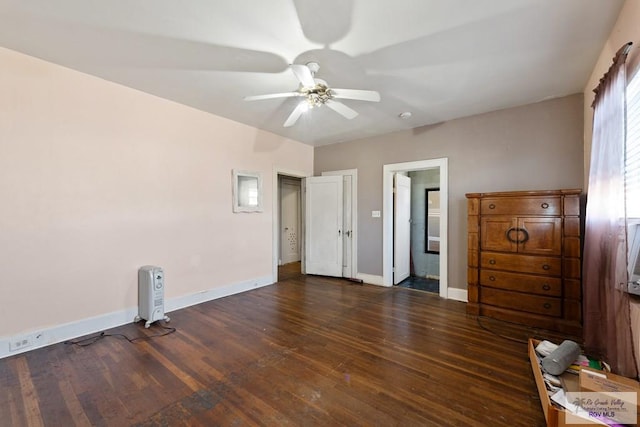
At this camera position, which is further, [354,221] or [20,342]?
[354,221]

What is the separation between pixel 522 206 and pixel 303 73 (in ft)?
9.21

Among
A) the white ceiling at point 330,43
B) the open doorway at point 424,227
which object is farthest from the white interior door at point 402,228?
the white ceiling at point 330,43

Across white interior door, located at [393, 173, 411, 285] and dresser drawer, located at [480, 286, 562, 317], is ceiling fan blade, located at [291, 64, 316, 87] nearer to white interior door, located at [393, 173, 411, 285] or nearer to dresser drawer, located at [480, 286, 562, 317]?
white interior door, located at [393, 173, 411, 285]

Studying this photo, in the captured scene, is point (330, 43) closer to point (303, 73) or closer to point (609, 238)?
point (303, 73)

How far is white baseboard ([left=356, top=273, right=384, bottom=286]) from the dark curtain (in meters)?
2.79

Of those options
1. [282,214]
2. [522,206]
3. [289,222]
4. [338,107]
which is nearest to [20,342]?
[338,107]

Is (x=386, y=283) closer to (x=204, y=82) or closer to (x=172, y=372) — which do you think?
(x=172, y=372)

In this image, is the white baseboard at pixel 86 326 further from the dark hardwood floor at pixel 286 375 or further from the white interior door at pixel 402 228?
the white interior door at pixel 402 228

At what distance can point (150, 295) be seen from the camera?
9.80 ft

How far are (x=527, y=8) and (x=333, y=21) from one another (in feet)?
4.42

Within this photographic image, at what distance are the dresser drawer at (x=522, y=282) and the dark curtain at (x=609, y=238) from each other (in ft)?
2.22

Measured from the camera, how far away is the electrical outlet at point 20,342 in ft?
7.73

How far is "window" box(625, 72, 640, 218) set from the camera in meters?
1.70

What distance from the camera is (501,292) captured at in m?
3.13
